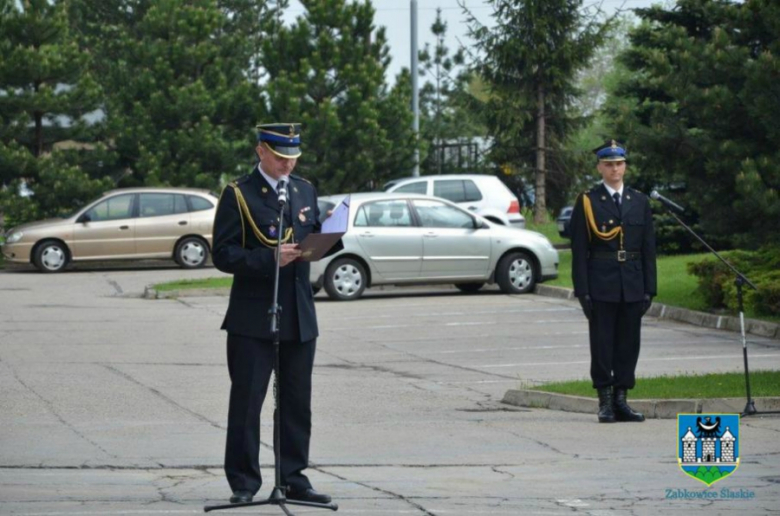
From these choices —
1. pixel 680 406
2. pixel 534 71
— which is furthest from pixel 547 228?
pixel 680 406

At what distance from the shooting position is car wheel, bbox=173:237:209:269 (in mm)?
31094

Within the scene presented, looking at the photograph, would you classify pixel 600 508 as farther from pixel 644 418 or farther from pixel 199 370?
pixel 199 370

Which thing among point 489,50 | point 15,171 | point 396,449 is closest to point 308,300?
point 396,449

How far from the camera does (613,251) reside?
1148 centimetres

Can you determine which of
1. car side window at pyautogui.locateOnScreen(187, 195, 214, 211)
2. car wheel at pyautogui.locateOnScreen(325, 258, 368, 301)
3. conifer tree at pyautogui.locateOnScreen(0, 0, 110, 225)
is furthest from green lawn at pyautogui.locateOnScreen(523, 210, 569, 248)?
car wheel at pyautogui.locateOnScreen(325, 258, 368, 301)

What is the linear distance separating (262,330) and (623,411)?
175 inches

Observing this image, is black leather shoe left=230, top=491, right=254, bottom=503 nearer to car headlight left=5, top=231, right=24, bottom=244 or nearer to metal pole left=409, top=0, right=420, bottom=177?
car headlight left=5, top=231, right=24, bottom=244

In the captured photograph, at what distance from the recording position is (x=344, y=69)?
36000 millimetres

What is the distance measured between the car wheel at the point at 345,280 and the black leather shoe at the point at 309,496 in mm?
15633

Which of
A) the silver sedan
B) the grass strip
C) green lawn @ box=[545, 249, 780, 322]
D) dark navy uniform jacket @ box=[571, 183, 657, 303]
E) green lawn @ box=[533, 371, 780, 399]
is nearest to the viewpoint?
dark navy uniform jacket @ box=[571, 183, 657, 303]

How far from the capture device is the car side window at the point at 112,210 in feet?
101

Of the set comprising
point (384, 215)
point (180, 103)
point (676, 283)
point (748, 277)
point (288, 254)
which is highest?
point (180, 103)

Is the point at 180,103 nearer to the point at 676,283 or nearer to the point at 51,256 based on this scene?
the point at 51,256

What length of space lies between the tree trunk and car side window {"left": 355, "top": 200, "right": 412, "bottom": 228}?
1715 cm
